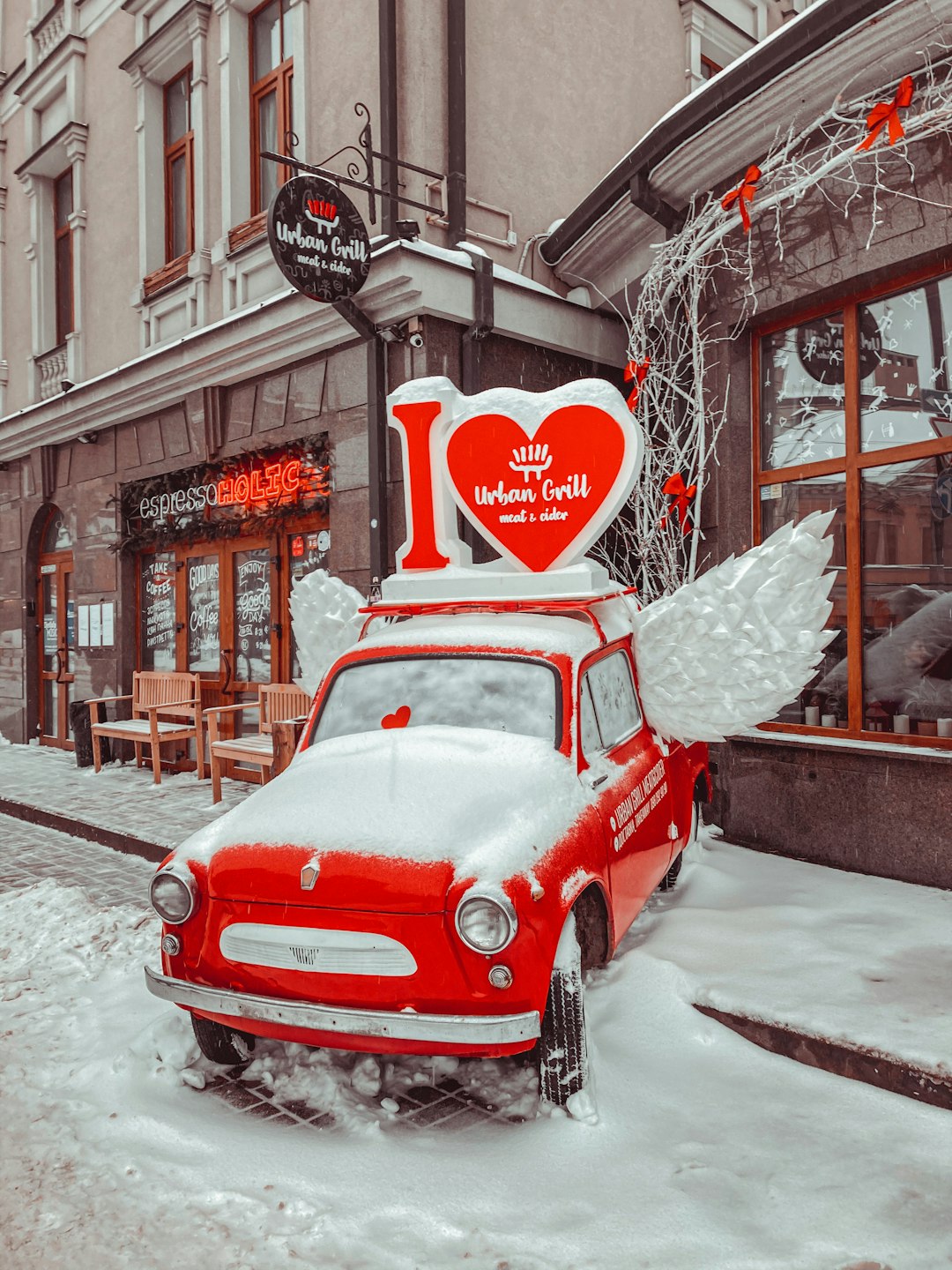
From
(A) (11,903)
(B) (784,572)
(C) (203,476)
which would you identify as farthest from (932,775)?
(C) (203,476)

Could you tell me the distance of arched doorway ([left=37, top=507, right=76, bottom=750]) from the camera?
13.3 m

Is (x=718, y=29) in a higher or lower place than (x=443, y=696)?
higher

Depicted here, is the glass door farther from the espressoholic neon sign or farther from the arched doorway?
the espressoholic neon sign

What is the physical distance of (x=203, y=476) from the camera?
10609mm

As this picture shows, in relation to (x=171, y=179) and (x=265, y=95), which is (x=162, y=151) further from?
(x=265, y=95)

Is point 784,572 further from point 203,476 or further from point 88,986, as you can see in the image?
point 203,476

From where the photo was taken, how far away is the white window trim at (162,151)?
10320mm

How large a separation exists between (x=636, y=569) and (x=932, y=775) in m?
3.66

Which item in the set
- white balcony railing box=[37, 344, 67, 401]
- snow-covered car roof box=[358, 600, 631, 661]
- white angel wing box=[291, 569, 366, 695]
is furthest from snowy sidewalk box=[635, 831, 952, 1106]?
white balcony railing box=[37, 344, 67, 401]

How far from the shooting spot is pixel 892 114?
17.3 feet

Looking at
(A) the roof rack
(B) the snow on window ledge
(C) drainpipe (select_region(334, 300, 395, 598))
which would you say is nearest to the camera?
(A) the roof rack

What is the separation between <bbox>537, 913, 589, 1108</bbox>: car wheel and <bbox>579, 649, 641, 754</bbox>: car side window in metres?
1.04

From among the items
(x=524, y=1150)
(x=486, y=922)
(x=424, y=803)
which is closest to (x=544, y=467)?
(x=424, y=803)

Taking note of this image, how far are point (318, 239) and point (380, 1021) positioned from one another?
614 cm
